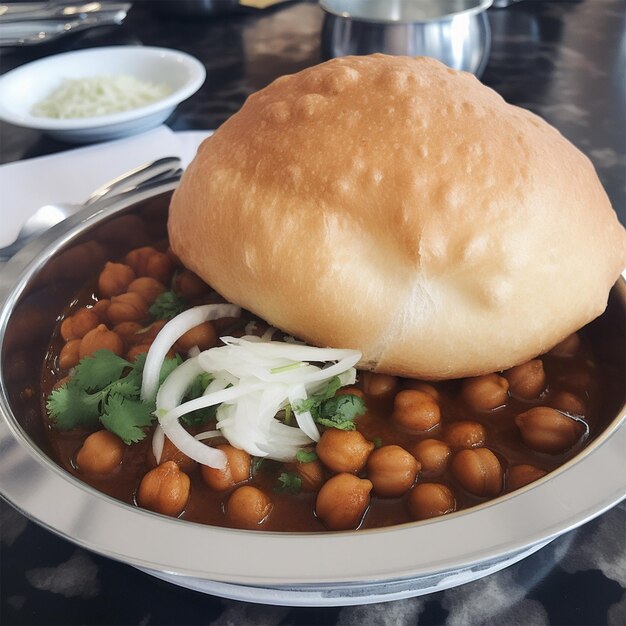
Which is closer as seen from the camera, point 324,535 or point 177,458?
point 324,535

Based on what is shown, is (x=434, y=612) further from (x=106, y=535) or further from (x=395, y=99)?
(x=395, y=99)

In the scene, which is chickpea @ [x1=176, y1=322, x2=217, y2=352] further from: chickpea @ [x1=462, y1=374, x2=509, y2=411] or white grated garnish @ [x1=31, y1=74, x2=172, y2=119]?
white grated garnish @ [x1=31, y1=74, x2=172, y2=119]

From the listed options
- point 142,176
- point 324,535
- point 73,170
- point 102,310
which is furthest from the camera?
point 73,170

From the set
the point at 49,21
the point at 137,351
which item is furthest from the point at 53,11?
the point at 137,351

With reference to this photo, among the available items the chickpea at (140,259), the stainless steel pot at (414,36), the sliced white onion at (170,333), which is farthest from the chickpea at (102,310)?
the stainless steel pot at (414,36)

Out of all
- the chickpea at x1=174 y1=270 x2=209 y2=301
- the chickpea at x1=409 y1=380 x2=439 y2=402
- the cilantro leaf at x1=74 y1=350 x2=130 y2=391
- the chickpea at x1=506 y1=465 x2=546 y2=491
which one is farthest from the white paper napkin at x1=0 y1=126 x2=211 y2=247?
the chickpea at x1=506 y1=465 x2=546 y2=491

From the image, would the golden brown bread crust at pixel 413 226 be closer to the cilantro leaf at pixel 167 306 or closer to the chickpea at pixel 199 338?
the chickpea at pixel 199 338

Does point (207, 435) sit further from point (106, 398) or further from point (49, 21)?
point (49, 21)
